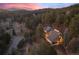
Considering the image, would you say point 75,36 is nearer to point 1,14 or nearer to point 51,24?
point 51,24

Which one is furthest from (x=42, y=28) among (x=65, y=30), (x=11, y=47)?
(x=11, y=47)

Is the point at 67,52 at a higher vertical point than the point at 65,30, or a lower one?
lower

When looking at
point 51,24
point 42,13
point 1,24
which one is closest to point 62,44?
point 51,24

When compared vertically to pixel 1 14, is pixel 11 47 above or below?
below

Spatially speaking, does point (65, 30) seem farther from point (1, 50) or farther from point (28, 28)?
point (1, 50)

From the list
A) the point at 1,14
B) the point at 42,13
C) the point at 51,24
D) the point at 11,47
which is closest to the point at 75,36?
the point at 51,24

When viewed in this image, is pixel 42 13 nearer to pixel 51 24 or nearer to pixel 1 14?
pixel 51 24
